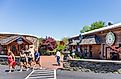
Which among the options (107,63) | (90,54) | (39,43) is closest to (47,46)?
(39,43)

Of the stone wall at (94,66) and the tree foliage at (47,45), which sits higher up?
the tree foliage at (47,45)

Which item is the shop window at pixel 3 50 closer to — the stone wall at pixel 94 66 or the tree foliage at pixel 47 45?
the stone wall at pixel 94 66

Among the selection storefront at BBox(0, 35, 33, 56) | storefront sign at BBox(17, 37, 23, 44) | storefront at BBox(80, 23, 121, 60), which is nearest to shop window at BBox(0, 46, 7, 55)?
storefront at BBox(0, 35, 33, 56)

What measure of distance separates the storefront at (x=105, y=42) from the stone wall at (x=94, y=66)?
3668 millimetres

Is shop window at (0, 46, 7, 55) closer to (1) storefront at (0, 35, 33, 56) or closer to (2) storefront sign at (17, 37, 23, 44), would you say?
(1) storefront at (0, 35, 33, 56)

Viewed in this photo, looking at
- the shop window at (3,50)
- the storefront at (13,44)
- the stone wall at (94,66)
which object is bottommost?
the stone wall at (94,66)

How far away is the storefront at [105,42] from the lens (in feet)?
83.3

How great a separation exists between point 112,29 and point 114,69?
590 centimetres

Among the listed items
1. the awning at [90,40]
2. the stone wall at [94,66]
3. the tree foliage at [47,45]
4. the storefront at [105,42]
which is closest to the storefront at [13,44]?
the awning at [90,40]

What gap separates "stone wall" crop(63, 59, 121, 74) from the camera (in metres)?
20.9

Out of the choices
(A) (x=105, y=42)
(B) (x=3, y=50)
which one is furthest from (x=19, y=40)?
(A) (x=105, y=42)

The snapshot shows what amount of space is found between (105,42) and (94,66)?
5.63m

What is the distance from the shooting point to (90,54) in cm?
3212

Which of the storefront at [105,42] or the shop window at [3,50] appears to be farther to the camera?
the shop window at [3,50]
